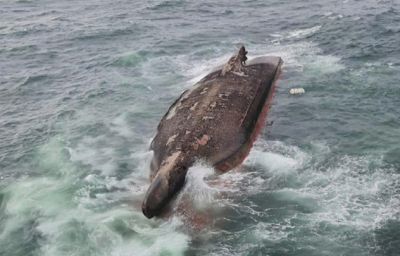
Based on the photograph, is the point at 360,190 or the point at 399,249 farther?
the point at 360,190

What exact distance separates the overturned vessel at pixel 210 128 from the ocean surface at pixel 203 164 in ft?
2.41

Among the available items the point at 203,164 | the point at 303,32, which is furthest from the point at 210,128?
the point at 303,32

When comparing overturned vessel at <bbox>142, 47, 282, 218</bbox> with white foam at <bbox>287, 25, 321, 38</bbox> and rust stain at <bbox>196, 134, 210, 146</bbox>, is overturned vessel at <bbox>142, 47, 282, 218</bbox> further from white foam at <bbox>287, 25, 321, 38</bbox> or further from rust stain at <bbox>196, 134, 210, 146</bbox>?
white foam at <bbox>287, 25, 321, 38</bbox>

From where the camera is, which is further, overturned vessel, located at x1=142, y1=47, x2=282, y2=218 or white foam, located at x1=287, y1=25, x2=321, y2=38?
white foam, located at x1=287, y1=25, x2=321, y2=38

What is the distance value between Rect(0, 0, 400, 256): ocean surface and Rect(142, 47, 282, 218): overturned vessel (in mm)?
735

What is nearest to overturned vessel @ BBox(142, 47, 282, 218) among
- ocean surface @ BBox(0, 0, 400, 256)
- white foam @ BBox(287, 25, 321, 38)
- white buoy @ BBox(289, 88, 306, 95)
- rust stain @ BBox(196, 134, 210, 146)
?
rust stain @ BBox(196, 134, 210, 146)

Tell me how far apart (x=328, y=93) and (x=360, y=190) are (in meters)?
11.7

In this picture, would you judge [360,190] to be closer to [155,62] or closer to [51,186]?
[51,186]

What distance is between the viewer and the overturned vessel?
22484 millimetres

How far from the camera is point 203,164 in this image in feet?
78.5

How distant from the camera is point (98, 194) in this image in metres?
23.9

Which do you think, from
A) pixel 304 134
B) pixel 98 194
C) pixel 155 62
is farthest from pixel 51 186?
pixel 155 62

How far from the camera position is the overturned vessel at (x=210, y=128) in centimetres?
2248

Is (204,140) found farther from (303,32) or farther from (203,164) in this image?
(303,32)
